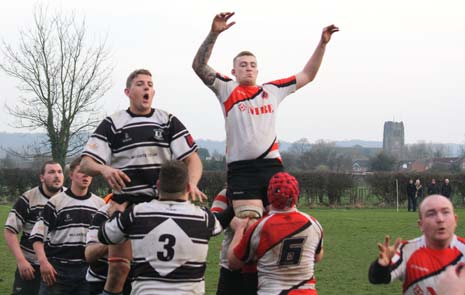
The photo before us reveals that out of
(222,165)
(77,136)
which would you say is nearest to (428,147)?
(222,165)

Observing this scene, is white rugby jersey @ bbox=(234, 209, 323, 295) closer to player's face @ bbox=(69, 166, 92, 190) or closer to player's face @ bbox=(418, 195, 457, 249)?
player's face @ bbox=(418, 195, 457, 249)

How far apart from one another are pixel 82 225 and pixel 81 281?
657mm

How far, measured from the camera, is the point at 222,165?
180 feet

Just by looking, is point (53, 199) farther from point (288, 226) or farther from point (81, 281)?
point (288, 226)

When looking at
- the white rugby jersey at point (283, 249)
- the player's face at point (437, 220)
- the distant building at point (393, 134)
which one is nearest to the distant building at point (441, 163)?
the distant building at point (393, 134)

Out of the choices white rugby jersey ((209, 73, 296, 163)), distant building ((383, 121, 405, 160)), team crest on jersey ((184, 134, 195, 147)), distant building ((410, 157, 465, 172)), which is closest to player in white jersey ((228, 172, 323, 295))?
white rugby jersey ((209, 73, 296, 163))

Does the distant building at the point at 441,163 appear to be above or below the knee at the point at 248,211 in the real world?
below

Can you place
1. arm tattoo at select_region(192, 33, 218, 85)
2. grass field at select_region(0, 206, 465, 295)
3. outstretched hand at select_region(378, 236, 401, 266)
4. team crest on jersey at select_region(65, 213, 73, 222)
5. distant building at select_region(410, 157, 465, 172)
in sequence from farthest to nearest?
distant building at select_region(410, 157, 465, 172) < grass field at select_region(0, 206, 465, 295) < team crest on jersey at select_region(65, 213, 73, 222) < arm tattoo at select_region(192, 33, 218, 85) < outstretched hand at select_region(378, 236, 401, 266)

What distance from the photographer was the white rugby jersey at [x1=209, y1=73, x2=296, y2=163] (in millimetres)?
7176

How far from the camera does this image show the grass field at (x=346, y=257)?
13025 mm

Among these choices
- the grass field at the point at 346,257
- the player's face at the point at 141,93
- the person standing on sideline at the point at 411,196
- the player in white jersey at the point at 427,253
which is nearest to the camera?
the player in white jersey at the point at 427,253

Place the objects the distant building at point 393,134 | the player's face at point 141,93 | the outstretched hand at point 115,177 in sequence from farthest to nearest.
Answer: the distant building at point 393,134 → the player's face at point 141,93 → the outstretched hand at point 115,177

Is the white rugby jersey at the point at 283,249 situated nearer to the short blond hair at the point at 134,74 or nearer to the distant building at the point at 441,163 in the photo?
the short blond hair at the point at 134,74

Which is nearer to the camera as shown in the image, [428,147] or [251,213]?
[251,213]
